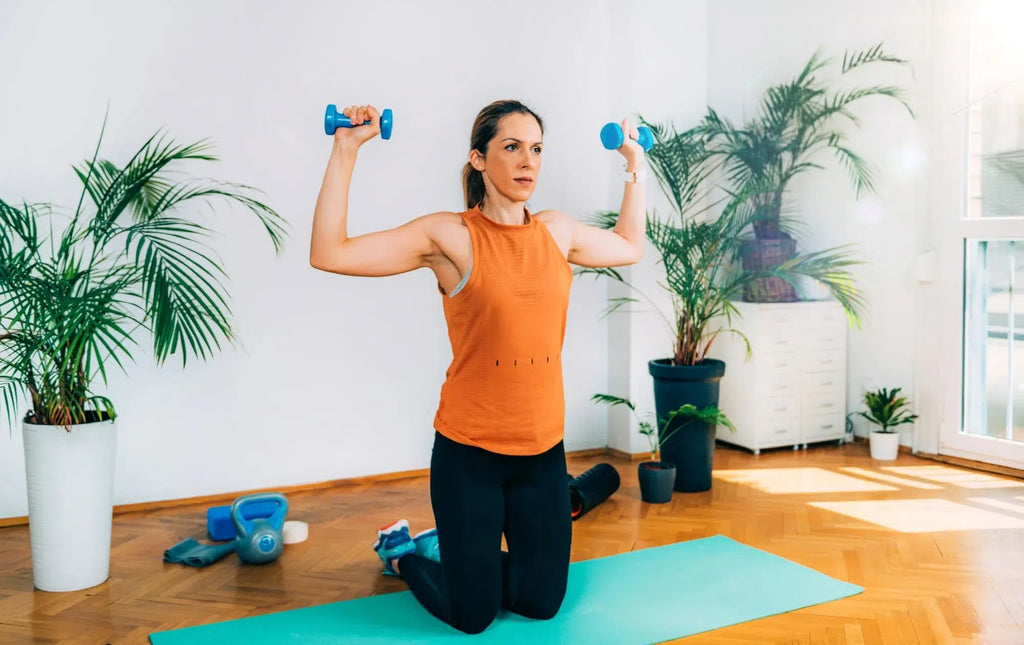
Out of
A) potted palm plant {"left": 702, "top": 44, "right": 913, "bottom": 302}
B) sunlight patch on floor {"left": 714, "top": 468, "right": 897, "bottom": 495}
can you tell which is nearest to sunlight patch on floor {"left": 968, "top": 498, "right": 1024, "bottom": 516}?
sunlight patch on floor {"left": 714, "top": 468, "right": 897, "bottom": 495}

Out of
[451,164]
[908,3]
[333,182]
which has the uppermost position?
[908,3]

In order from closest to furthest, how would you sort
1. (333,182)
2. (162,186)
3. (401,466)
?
(333,182) → (162,186) → (401,466)

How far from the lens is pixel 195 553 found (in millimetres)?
3207

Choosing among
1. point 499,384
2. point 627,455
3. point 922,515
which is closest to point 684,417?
point 627,455

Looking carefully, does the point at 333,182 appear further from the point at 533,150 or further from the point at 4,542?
the point at 4,542

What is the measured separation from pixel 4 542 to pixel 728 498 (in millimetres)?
2805

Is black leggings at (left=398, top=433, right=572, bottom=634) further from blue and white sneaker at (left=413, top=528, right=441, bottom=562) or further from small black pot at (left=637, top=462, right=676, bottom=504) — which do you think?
small black pot at (left=637, top=462, right=676, bottom=504)

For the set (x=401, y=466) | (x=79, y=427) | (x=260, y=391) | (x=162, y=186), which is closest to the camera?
(x=79, y=427)

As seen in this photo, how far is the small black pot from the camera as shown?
3.92 meters

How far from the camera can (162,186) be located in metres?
3.85

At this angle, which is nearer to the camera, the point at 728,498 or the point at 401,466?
the point at 728,498

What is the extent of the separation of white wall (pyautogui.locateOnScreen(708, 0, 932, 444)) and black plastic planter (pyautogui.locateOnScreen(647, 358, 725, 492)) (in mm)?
1244

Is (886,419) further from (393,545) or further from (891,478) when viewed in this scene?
(393,545)

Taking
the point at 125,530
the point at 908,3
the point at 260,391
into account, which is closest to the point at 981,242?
the point at 908,3
